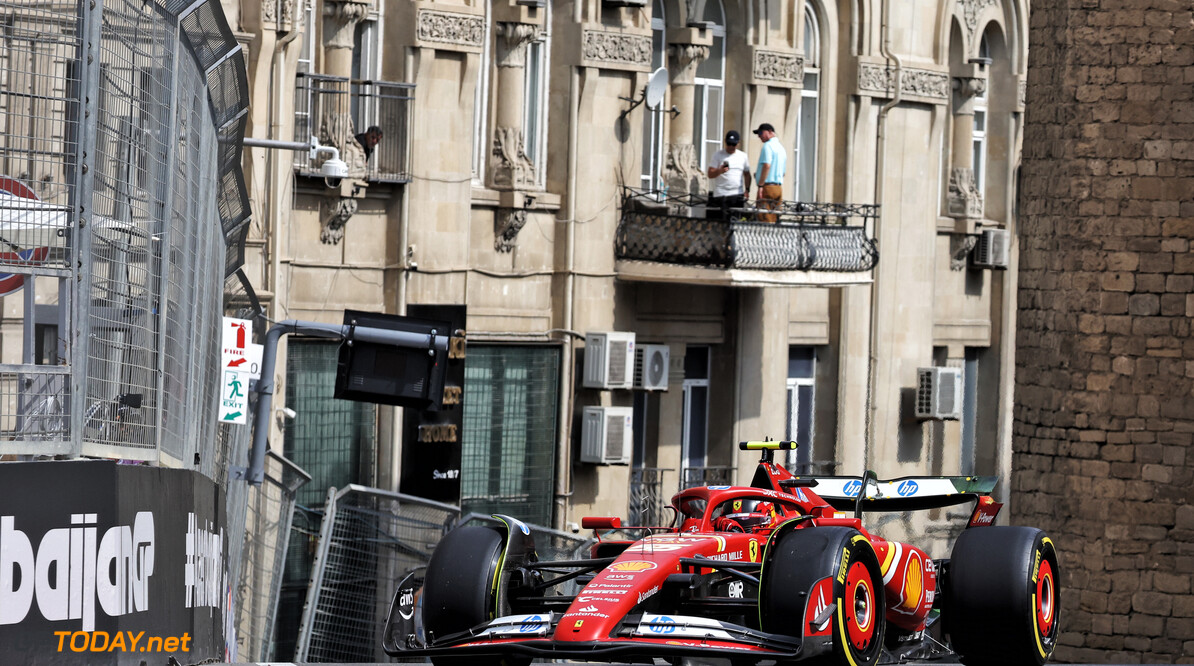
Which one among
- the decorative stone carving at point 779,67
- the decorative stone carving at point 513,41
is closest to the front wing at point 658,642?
the decorative stone carving at point 513,41

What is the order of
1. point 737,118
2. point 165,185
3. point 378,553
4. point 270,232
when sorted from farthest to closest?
point 737,118, point 270,232, point 378,553, point 165,185

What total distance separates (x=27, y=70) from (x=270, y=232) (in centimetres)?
1402

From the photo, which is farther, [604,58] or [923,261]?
[923,261]

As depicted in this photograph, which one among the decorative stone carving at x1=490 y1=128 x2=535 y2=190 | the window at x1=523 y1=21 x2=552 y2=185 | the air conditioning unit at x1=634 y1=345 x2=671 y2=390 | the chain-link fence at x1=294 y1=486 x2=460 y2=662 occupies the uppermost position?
the window at x1=523 y1=21 x2=552 y2=185

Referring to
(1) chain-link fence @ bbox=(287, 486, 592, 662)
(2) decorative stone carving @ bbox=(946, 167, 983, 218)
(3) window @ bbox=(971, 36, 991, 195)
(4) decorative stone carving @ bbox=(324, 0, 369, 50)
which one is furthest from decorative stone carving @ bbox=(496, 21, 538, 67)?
(3) window @ bbox=(971, 36, 991, 195)

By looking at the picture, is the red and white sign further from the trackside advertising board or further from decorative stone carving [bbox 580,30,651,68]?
decorative stone carving [bbox 580,30,651,68]

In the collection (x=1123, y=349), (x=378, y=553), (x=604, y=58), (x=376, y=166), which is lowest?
(x=378, y=553)

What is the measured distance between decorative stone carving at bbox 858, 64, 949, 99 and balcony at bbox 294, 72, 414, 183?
9.17 metres

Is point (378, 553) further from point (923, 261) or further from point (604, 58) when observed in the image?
point (923, 261)

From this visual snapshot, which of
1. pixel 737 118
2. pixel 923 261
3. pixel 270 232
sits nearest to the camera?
pixel 270 232

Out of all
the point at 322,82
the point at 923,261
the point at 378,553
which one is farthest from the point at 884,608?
the point at 923,261

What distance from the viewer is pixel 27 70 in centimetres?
819

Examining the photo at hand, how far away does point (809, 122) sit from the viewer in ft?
101

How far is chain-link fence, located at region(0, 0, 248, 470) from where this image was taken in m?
8.09
